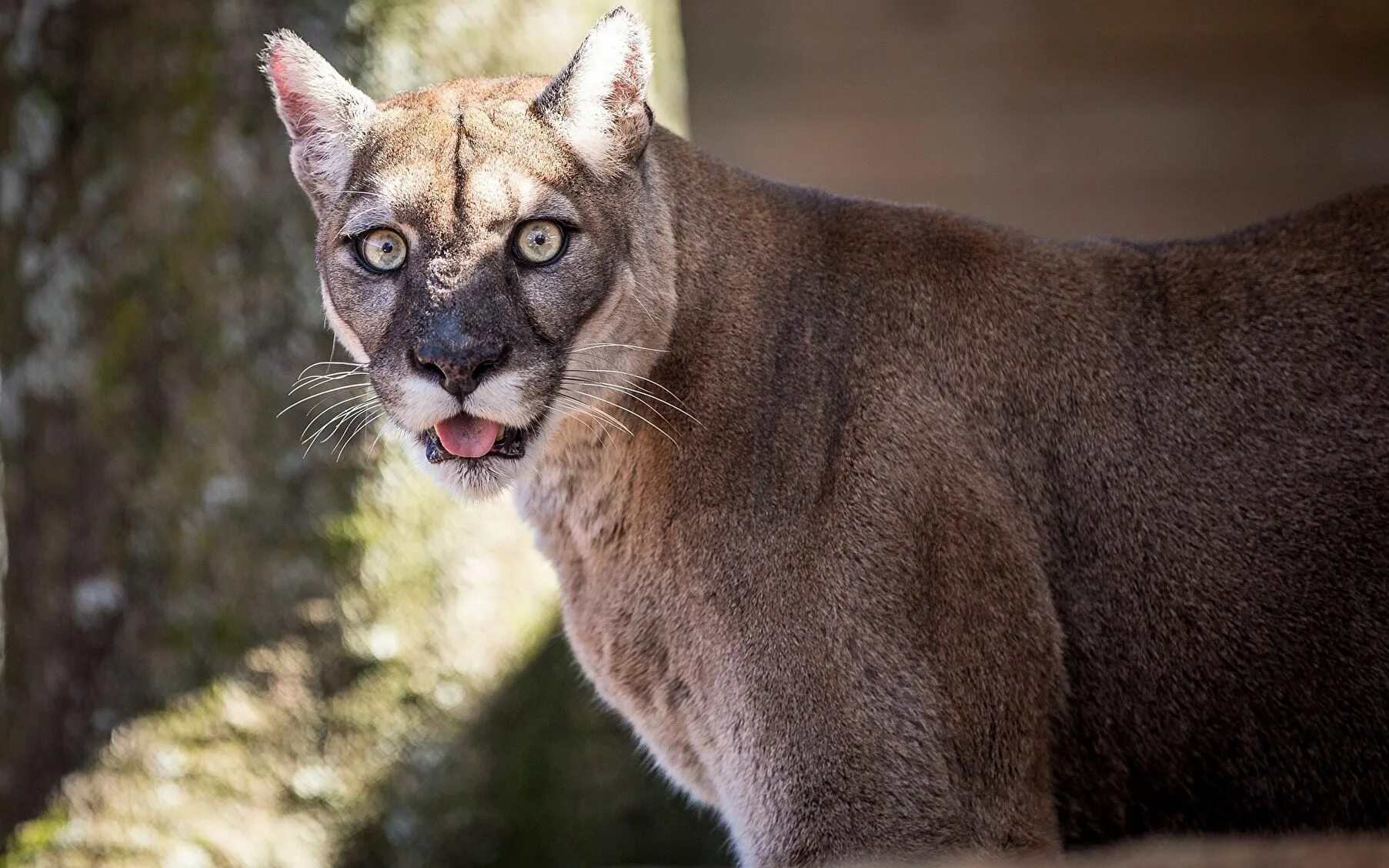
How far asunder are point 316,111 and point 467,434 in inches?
39.3

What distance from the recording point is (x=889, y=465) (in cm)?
348

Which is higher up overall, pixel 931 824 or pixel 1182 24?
pixel 1182 24

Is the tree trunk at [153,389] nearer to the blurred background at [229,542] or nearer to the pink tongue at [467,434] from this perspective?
the blurred background at [229,542]

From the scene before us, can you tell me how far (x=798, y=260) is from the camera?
151 inches

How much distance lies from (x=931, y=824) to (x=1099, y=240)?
1.71 meters

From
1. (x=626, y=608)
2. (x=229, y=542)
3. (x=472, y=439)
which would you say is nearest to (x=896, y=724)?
(x=626, y=608)

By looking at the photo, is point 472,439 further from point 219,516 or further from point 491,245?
point 219,516

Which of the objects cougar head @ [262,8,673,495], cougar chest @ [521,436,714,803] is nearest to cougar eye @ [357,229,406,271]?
cougar head @ [262,8,673,495]

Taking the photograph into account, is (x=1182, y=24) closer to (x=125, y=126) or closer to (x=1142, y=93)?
(x=1142, y=93)

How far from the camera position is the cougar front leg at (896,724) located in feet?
10.7

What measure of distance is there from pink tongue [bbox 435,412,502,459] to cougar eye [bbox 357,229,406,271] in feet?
1.35

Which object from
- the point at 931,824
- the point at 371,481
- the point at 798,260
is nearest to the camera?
the point at 931,824

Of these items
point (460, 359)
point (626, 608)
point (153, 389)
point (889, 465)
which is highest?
point (460, 359)

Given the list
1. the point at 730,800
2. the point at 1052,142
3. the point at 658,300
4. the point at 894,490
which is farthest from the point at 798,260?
the point at 1052,142
